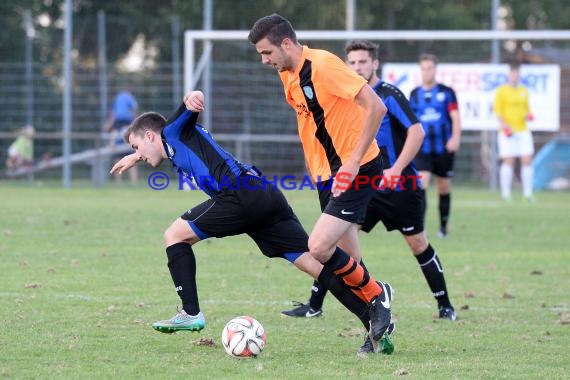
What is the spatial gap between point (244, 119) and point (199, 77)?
1.68m

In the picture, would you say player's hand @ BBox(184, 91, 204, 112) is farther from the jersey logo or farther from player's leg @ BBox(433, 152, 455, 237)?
player's leg @ BBox(433, 152, 455, 237)

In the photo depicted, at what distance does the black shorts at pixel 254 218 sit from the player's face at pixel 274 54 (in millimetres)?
698

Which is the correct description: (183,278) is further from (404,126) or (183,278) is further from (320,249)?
(404,126)

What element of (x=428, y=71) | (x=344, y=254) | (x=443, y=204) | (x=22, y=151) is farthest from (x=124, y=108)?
(x=344, y=254)

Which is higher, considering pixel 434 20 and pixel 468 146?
pixel 434 20

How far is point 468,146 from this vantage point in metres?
22.9

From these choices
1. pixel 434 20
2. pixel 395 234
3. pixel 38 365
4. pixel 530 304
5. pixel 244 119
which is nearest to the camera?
pixel 38 365

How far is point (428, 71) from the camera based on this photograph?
1245cm

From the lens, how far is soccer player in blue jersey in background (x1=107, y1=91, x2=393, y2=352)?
6.10 m

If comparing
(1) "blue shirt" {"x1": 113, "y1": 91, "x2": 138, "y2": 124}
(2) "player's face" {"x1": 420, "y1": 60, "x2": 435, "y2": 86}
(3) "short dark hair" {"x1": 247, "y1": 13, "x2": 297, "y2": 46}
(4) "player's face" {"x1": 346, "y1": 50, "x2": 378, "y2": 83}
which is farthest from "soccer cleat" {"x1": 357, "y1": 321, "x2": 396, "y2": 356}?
(1) "blue shirt" {"x1": 113, "y1": 91, "x2": 138, "y2": 124}

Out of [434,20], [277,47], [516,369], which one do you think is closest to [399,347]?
[516,369]

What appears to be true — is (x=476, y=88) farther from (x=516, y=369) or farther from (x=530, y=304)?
(x=516, y=369)

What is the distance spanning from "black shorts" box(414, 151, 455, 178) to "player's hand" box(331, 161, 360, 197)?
23.6ft

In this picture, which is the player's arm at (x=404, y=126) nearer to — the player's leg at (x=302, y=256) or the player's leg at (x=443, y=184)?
the player's leg at (x=302, y=256)
